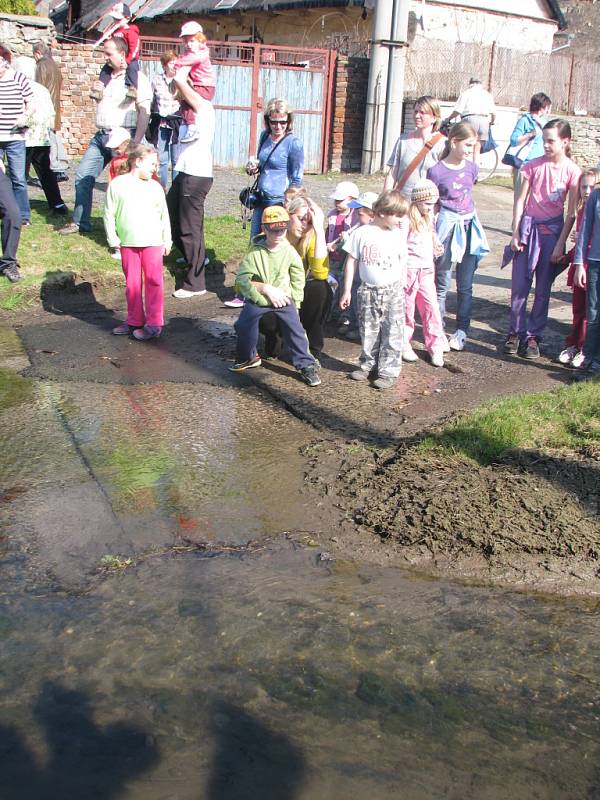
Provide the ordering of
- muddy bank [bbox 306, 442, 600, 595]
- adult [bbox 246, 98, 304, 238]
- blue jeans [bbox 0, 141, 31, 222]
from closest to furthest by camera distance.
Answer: muddy bank [bbox 306, 442, 600, 595] < adult [bbox 246, 98, 304, 238] < blue jeans [bbox 0, 141, 31, 222]

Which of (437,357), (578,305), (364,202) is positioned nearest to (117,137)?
(364,202)

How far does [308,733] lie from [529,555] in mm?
1704

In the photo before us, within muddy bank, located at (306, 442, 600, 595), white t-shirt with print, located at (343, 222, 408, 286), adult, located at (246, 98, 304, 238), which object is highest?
adult, located at (246, 98, 304, 238)

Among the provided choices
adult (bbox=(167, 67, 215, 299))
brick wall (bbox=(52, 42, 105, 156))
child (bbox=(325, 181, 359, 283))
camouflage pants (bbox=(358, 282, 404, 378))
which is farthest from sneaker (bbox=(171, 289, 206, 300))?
brick wall (bbox=(52, 42, 105, 156))

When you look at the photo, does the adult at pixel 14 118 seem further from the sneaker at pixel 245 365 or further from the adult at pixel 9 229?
the sneaker at pixel 245 365

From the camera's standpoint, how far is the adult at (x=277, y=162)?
8078mm

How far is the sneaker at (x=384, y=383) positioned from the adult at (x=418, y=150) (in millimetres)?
2037

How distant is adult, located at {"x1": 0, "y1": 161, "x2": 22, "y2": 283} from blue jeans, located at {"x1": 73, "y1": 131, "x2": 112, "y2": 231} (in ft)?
3.61

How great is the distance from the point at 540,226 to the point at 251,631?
487cm

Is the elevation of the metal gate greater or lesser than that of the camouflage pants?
greater

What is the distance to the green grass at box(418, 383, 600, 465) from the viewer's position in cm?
535

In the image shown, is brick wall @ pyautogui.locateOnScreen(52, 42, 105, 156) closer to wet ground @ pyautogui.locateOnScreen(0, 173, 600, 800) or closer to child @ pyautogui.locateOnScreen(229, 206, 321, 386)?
child @ pyautogui.locateOnScreen(229, 206, 321, 386)

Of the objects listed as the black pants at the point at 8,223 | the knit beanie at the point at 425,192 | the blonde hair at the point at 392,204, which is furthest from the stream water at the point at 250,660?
the black pants at the point at 8,223

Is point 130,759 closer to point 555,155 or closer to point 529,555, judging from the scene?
point 529,555
